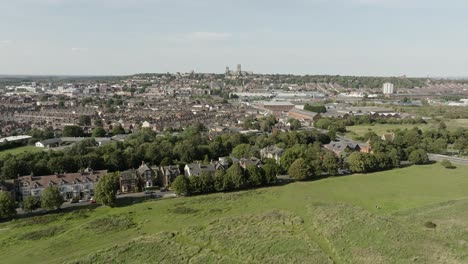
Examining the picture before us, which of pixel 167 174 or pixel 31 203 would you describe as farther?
pixel 167 174

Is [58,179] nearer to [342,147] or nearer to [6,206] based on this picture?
[6,206]

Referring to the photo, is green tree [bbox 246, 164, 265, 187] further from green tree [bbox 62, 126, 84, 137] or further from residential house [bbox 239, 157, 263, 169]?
green tree [bbox 62, 126, 84, 137]

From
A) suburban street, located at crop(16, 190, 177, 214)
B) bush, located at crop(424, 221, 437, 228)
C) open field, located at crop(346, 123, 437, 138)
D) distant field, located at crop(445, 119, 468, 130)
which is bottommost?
suburban street, located at crop(16, 190, 177, 214)

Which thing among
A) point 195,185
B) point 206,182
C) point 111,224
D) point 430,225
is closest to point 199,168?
point 206,182

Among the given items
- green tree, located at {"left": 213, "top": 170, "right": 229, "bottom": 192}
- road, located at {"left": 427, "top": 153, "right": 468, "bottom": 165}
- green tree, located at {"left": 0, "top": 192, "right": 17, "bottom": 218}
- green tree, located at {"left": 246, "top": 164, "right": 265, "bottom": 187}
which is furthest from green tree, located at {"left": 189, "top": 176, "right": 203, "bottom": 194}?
road, located at {"left": 427, "top": 153, "right": 468, "bottom": 165}

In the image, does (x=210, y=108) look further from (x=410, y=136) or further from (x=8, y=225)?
(x=8, y=225)

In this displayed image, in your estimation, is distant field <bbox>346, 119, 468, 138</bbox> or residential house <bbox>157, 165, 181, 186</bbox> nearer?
residential house <bbox>157, 165, 181, 186</bbox>

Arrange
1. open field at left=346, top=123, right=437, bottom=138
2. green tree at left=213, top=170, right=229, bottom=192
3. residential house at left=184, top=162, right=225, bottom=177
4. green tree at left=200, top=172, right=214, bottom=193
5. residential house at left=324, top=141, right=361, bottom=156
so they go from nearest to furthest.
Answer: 1. green tree at left=200, top=172, right=214, bottom=193
2. green tree at left=213, top=170, right=229, bottom=192
3. residential house at left=184, top=162, right=225, bottom=177
4. residential house at left=324, top=141, right=361, bottom=156
5. open field at left=346, top=123, right=437, bottom=138

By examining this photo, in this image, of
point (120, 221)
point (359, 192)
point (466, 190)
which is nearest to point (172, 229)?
point (120, 221)
